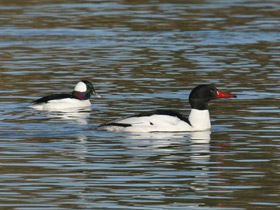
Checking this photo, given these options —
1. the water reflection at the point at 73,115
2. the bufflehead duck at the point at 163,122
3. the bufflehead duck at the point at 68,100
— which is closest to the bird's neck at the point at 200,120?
the bufflehead duck at the point at 163,122

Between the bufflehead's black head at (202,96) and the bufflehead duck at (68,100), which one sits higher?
the bufflehead's black head at (202,96)

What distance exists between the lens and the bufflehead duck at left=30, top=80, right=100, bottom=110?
23.4 meters

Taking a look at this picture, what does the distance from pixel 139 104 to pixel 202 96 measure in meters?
2.90

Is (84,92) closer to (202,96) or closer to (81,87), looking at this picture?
(81,87)

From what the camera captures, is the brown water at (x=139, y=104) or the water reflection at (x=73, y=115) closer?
the brown water at (x=139, y=104)

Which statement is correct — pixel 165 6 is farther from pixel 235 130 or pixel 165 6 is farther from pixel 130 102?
pixel 235 130

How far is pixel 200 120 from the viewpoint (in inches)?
797

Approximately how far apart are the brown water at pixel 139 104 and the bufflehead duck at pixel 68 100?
42cm

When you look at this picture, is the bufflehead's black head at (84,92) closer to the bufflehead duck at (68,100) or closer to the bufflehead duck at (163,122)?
the bufflehead duck at (68,100)

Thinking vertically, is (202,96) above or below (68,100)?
above

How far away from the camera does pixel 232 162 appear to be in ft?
54.7

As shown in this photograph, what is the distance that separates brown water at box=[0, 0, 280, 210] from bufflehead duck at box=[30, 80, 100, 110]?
42cm

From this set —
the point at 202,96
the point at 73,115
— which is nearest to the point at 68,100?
the point at 73,115

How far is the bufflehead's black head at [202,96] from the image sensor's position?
67.1 ft
